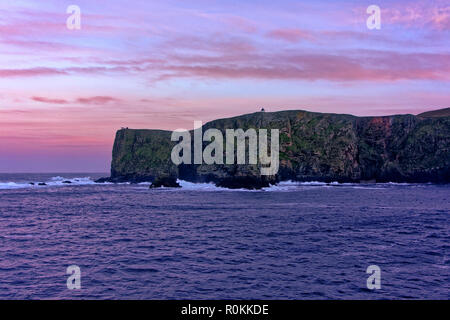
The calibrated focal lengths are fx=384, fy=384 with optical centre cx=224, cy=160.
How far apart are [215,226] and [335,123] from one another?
12617 centimetres

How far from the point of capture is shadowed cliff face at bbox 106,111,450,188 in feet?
472

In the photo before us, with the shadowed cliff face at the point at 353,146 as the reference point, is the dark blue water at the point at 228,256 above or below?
below

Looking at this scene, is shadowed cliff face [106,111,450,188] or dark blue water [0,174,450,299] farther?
shadowed cliff face [106,111,450,188]

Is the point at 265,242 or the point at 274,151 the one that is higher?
the point at 274,151

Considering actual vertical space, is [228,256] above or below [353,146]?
below

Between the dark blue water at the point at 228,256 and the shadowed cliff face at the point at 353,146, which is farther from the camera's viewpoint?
the shadowed cliff face at the point at 353,146

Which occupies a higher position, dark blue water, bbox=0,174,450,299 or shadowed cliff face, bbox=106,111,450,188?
shadowed cliff face, bbox=106,111,450,188

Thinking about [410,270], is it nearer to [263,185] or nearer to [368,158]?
[263,185]

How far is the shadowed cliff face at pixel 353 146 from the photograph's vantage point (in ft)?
472

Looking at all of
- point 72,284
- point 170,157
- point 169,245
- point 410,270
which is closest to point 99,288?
point 72,284

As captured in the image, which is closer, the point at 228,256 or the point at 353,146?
the point at 228,256

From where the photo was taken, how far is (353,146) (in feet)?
493

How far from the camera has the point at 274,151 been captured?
449 feet

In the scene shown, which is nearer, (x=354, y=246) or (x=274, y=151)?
(x=354, y=246)
